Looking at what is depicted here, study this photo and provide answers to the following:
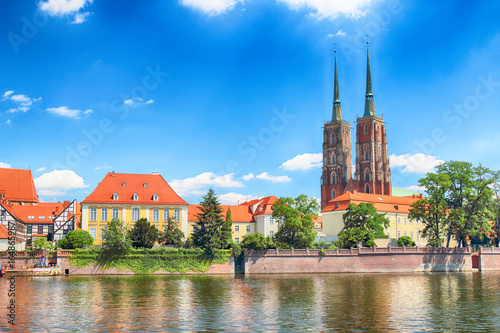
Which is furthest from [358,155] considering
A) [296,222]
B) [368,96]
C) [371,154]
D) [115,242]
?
[115,242]

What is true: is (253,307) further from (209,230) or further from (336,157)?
(336,157)

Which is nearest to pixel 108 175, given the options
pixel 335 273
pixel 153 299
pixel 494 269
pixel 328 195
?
pixel 335 273

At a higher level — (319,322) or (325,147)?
(325,147)

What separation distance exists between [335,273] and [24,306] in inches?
1714

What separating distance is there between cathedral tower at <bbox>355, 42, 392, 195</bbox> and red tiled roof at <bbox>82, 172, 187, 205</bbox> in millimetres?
80542

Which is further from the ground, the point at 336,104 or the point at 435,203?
the point at 336,104

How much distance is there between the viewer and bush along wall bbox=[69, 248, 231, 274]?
65250 millimetres

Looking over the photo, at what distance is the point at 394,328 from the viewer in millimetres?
26000

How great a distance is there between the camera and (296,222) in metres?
71.5

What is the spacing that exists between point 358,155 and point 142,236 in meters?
98.7

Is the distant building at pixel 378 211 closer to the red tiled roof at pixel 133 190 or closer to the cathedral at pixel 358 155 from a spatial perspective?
the red tiled roof at pixel 133 190

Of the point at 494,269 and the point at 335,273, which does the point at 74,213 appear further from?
the point at 494,269

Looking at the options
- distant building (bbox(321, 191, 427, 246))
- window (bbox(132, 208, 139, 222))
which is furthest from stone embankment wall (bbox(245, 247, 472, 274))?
distant building (bbox(321, 191, 427, 246))

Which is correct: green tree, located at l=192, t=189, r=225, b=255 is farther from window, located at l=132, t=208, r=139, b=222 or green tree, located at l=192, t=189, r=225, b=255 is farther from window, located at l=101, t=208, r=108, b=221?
window, located at l=101, t=208, r=108, b=221
